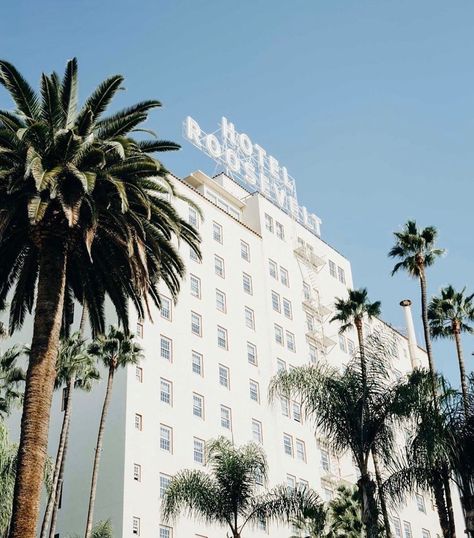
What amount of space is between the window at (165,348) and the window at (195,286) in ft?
20.4

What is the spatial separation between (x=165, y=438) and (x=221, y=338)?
1292 centimetres

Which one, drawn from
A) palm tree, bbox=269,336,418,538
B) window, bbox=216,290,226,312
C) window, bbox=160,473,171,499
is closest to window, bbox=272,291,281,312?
window, bbox=216,290,226,312

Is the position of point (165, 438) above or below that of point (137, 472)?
above

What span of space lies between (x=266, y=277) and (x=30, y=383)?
173 ft

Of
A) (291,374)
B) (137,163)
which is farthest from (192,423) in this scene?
(137,163)

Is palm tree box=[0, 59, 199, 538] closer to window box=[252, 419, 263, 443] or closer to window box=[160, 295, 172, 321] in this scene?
window box=[160, 295, 172, 321]

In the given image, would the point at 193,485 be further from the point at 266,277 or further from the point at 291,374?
the point at 266,277

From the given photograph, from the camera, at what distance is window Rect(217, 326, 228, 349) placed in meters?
66.4

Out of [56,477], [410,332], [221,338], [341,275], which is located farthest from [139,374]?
[410,332]

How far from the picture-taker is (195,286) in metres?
66.4

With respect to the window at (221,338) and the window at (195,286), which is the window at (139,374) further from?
the window at (221,338)

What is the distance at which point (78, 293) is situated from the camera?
30.3 m

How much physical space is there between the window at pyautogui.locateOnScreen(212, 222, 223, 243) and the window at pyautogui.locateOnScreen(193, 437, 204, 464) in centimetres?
1983

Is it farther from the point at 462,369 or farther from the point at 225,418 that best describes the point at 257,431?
the point at 462,369
